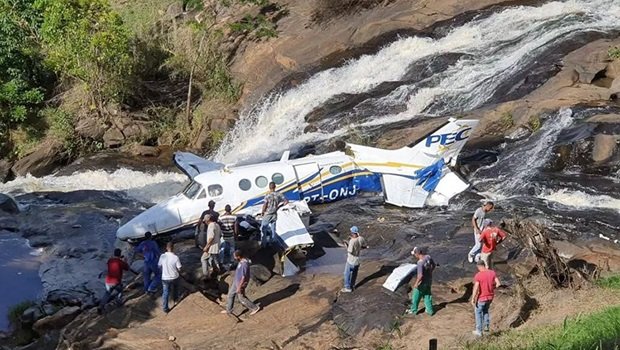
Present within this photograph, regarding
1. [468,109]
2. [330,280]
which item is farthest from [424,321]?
[468,109]

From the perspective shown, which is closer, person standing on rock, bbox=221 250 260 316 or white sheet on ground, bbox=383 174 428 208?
person standing on rock, bbox=221 250 260 316

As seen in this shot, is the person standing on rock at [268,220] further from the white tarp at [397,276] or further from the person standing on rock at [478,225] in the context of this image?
the person standing on rock at [478,225]

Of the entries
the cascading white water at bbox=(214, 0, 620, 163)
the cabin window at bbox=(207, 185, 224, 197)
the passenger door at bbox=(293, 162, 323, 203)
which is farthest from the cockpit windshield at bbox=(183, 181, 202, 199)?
the cascading white water at bbox=(214, 0, 620, 163)

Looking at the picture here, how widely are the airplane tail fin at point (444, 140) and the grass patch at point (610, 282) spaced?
7.23 m

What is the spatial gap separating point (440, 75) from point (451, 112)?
3.15 meters

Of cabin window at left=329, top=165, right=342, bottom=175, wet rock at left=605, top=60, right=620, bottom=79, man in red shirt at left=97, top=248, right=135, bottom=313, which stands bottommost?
wet rock at left=605, top=60, right=620, bottom=79

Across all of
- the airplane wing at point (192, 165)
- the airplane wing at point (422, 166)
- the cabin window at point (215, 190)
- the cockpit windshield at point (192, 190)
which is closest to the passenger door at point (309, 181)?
the airplane wing at point (422, 166)

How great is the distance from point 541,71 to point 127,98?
17.4 metres

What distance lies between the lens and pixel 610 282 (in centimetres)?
1438

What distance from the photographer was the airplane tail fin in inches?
822

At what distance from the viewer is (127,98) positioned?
107ft

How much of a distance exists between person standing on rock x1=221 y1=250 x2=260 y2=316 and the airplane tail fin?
27.0 feet

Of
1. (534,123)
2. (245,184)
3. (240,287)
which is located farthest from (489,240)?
(534,123)

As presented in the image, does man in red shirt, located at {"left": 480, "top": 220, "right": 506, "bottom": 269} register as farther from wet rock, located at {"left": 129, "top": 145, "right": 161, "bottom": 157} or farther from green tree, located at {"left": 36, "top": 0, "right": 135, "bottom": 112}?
green tree, located at {"left": 36, "top": 0, "right": 135, "bottom": 112}
